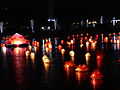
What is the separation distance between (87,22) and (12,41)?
43.9 m

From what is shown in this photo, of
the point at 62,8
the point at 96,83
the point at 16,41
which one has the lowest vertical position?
the point at 96,83

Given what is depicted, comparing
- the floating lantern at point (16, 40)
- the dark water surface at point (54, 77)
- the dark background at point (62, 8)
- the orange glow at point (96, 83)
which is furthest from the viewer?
the dark background at point (62, 8)

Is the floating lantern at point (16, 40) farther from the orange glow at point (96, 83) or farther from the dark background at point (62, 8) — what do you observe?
the dark background at point (62, 8)

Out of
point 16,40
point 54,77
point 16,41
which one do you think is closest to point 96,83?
point 54,77

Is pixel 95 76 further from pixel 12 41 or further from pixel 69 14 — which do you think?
pixel 69 14

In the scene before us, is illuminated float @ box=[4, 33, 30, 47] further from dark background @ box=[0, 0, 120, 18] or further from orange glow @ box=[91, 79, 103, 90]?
dark background @ box=[0, 0, 120, 18]

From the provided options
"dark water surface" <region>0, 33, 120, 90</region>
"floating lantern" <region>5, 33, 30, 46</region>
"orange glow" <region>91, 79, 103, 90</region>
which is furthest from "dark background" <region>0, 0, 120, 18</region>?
"orange glow" <region>91, 79, 103, 90</region>

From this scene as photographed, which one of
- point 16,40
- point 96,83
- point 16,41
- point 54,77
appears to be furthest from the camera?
point 16,41

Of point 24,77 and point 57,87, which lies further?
point 24,77

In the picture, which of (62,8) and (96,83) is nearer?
(96,83)

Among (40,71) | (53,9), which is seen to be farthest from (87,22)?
(40,71)

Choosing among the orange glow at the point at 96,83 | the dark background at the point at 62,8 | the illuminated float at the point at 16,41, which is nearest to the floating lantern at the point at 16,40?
the illuminated float at the point at 16,41

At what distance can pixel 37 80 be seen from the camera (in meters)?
13.1

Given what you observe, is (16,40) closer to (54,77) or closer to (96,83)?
(54,77)
